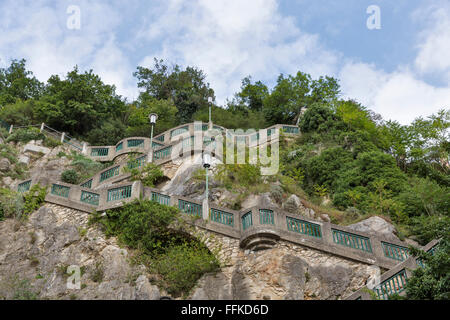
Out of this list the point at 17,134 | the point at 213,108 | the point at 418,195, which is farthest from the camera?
the point at 213,108

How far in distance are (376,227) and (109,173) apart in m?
11.5

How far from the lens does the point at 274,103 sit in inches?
1281

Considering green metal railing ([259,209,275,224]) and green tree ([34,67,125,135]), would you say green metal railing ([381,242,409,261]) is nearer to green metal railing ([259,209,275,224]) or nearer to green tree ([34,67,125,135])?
green metal railing ([259,209,275,224])

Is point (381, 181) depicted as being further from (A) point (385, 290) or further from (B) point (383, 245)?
(A) point (385, 290)

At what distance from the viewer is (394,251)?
13.2 m

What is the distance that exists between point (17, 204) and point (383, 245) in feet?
39.9

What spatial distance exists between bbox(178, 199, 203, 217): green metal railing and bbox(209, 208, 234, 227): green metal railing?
40 centimetres

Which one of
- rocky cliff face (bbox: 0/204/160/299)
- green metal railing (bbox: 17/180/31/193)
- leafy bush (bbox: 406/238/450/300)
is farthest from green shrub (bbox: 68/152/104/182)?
leafy bush (bbox: 406/238/450/300)

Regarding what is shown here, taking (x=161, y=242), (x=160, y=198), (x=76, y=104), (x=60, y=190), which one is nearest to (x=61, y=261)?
(x=161, y=242)

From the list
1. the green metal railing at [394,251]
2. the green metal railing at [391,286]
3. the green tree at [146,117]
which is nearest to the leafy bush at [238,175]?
the green metal railing at [394,251]

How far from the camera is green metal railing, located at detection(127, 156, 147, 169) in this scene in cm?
2126

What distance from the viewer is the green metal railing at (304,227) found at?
13453 millimetres

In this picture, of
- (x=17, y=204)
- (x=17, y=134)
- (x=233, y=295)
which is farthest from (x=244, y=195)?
(x=17, y=134)

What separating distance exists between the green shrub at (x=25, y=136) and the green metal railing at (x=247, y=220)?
17516mm
